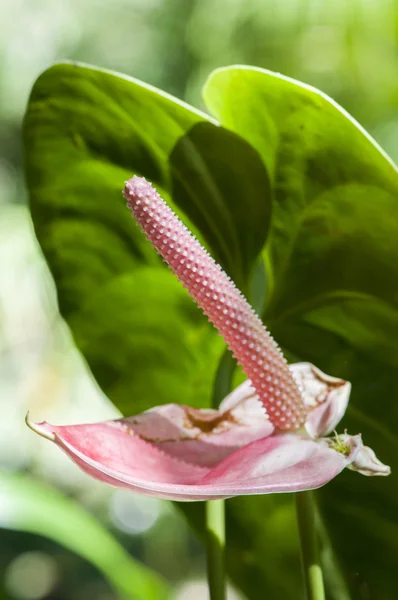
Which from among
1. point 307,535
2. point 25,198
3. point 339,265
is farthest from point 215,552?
point 25,198

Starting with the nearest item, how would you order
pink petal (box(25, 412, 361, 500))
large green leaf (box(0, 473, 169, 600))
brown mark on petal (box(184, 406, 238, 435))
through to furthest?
pink petal (box(25, 412, 361, 500)) < brown mark on petal (box(184, 406, 238, 435)) < large green leaf (box(0, 473, 169, 600))

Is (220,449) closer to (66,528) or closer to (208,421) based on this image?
(208,421)

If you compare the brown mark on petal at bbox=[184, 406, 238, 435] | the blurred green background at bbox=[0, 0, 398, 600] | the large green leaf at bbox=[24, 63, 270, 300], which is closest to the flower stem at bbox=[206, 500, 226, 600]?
the brown mark on petal at bbox=[184, 406, 238, 435]

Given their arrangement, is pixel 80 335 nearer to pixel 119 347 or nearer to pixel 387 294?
pixel 119 347

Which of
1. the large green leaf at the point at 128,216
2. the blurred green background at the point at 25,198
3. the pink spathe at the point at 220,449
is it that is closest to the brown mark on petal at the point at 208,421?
the pink spathe at the point at 220,449

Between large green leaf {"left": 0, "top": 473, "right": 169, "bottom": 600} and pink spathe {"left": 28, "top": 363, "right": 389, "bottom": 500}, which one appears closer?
pink spathe {"left": 28, "top": 363, "right": 389, "bottom": 500}

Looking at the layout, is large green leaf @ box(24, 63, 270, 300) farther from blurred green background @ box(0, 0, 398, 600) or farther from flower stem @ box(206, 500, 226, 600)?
blurred green background @ box(0, 0, 398, 600)
